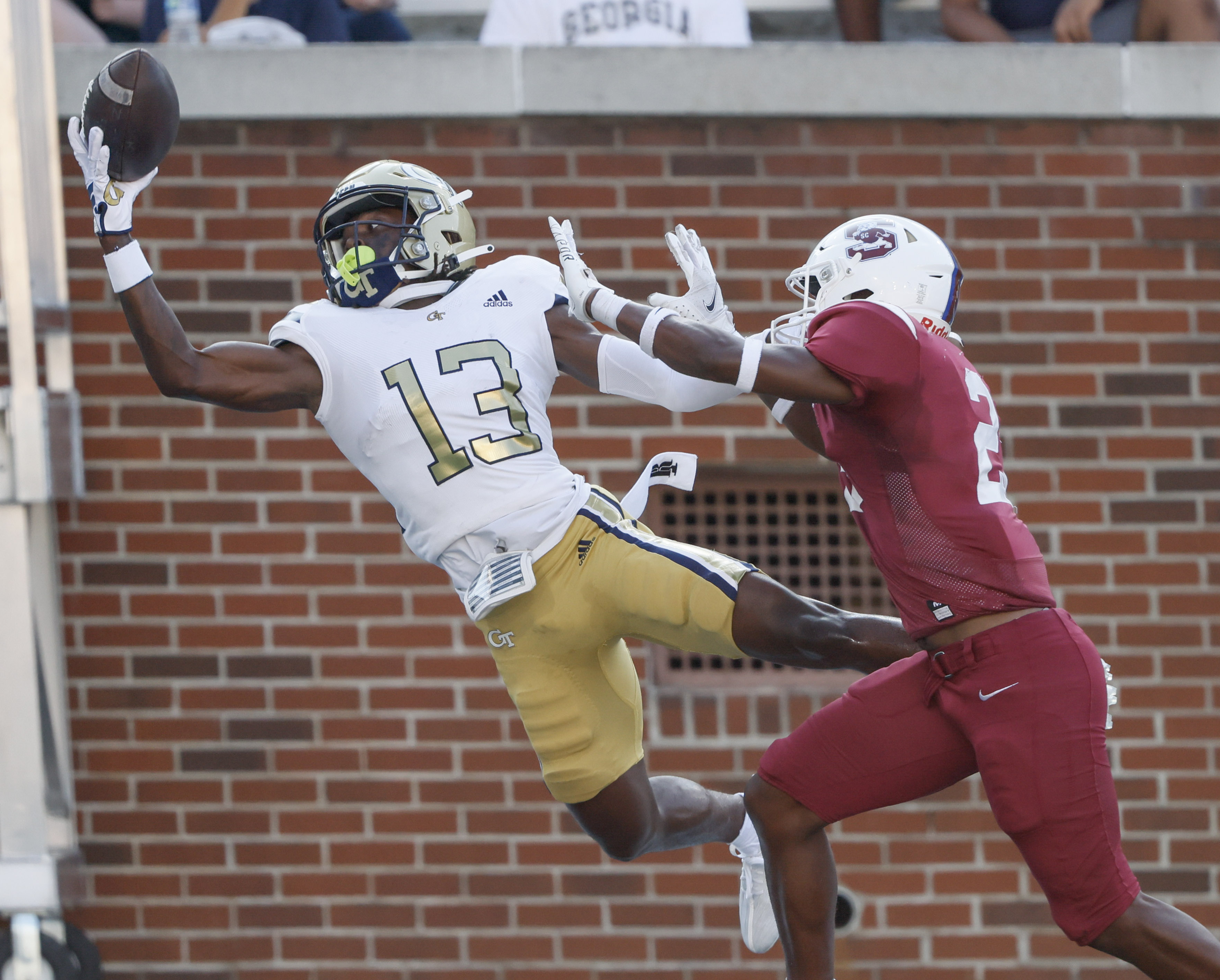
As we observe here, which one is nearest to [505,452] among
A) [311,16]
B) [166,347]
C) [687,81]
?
[166,347]

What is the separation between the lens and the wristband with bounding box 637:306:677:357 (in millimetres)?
3215

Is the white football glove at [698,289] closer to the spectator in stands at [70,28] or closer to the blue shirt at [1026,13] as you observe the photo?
the blue shirt at [1026,13]

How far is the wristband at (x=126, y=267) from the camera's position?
3312 millimetres

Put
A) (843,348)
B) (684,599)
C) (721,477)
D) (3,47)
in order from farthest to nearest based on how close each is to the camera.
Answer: (721,477) < (3,47) < (684,599) < (843,348)

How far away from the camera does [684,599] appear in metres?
3.43

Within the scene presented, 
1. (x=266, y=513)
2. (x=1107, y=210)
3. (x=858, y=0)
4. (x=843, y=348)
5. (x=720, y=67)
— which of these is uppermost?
(x=858, y=0)

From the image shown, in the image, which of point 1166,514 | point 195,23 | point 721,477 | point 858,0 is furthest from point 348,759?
point 858,0

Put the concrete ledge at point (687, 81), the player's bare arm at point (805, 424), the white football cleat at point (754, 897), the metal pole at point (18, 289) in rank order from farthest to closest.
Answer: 1. the concrete ledge at point (687, 81)
2. the metal pole at point (18, 289)
3. the white football cleat at point (754, 897)
4. the player's bare arm at point (805, 424)

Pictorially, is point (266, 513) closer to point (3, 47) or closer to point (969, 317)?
point (3, 47)

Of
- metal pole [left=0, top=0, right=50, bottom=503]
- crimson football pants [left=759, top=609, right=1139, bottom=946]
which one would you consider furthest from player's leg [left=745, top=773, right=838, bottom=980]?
metal pole [left=0, top=0, right=50, bottom=503]

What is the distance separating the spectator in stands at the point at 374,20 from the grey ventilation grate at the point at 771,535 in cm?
207

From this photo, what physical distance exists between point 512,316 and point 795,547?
6.45 feet

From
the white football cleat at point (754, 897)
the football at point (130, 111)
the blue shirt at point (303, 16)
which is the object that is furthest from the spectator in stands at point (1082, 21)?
the football at point (130, 111)

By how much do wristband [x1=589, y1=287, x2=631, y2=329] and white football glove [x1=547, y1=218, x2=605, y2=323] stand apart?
2cm
